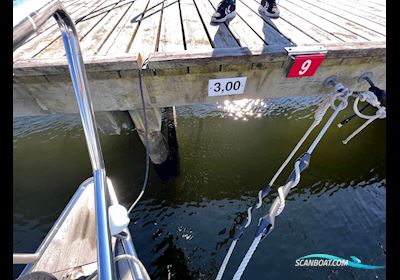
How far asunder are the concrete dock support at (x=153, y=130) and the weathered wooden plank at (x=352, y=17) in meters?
3.00

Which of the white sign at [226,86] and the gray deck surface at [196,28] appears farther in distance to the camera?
the gray deck surface at [196,28]

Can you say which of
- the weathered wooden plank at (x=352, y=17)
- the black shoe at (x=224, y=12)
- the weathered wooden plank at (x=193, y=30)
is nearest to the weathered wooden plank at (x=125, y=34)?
the weathered wooden plank at (x=193, y=30)

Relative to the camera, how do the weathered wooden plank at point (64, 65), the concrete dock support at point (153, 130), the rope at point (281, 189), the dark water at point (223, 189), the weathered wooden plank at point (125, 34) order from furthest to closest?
1. the dark water at point (223, 189)
2. the concrete dock support at point (153, 130)
3. the weathered wooden plank at point (125, 34)
4. the weathered wooden plank at point (64, 65)
5. the rope at point (281, 189)

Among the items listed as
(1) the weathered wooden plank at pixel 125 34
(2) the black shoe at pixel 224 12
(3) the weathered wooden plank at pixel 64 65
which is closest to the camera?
(3) the weathered wooden plank at pixel 64 65

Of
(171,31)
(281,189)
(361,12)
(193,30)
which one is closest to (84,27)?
(171,31)

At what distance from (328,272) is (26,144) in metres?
6.66

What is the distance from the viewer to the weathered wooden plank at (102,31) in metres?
2.38

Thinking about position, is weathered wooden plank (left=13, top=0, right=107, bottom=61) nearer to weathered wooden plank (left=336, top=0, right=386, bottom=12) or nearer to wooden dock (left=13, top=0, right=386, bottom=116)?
wooden dock (left=13, top=0, right=386, bottom=116)

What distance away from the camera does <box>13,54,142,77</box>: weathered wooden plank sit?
1990 millimetres

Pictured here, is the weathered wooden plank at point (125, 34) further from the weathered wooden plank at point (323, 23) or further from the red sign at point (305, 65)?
the weathered wooden plank at point (323, 23)
